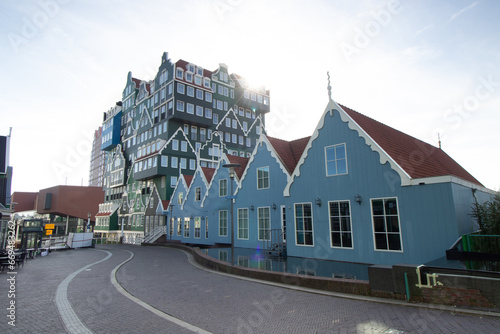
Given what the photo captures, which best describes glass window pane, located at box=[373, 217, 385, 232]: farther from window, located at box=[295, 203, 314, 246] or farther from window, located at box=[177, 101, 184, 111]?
window, located at box=[177, 101, 184, 111]

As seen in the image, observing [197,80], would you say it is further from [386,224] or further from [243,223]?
[386,224]

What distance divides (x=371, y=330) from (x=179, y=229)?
31.6 metres

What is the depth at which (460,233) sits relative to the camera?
1205cm

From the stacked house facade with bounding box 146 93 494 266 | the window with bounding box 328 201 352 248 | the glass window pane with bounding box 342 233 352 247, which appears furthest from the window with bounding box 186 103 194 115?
the glass window pane with bounding box 342 233 352 247

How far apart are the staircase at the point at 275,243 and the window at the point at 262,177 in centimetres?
341

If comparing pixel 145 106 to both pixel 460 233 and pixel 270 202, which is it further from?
pixel 460 233

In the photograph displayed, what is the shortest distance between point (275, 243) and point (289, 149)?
7399 millimetres

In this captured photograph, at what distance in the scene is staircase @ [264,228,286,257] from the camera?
1846 centimetres

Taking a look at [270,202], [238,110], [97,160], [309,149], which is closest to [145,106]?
[238,110]

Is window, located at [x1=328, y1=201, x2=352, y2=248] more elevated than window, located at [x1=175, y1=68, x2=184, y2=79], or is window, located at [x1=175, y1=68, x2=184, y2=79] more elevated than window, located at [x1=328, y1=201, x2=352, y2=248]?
window, located at [x1=175, y1=68, x2=184, y2=79]

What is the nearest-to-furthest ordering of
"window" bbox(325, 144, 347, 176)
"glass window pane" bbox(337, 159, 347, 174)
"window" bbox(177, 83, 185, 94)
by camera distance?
1. "glass window pane" bbox(337, 159, 347, 174)
2. "window" bbox(325, 144, 347, 176)
3. "window" bbox(177, 83, 185, 94)

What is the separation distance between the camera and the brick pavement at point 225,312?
6504 mm

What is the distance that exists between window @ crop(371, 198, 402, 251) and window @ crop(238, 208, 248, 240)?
36.7 feet

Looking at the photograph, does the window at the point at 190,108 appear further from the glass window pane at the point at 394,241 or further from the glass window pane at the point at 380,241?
the glass window pane at the point at 394,241
